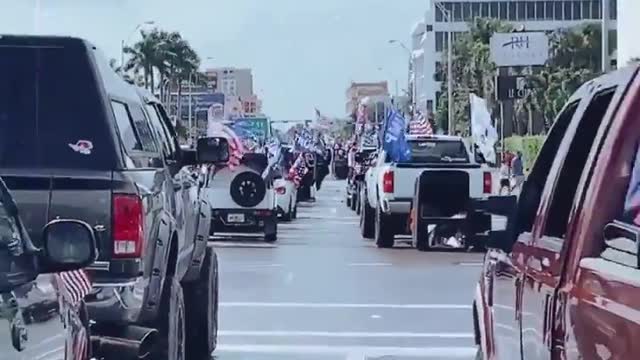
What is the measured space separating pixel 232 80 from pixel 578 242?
141737 mm

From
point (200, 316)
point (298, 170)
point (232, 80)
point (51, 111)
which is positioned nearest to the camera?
point (51, 111)

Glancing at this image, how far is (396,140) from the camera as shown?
2631 cm

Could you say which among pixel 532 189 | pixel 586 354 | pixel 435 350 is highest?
pixel 532 189

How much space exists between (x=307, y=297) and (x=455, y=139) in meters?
9.17

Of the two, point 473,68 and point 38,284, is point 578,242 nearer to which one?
point 38,284

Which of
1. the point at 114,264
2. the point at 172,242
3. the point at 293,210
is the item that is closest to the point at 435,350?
the point at 172,242

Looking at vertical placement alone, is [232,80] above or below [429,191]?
above

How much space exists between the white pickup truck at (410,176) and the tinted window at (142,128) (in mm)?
13257

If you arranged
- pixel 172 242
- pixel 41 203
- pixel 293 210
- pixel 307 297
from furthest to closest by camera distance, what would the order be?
pixel 293 210
pixel 307 297
pixel 172 242
pixel 41 203

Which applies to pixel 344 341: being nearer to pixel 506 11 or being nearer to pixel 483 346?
pixel 483 346

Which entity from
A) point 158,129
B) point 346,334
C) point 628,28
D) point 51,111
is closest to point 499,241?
point 51,111

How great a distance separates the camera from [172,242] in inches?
360

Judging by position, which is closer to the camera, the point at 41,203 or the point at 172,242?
the point at 41,203

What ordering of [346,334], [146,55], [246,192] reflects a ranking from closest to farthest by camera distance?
[346,334] < [246,192] < [146,55]
